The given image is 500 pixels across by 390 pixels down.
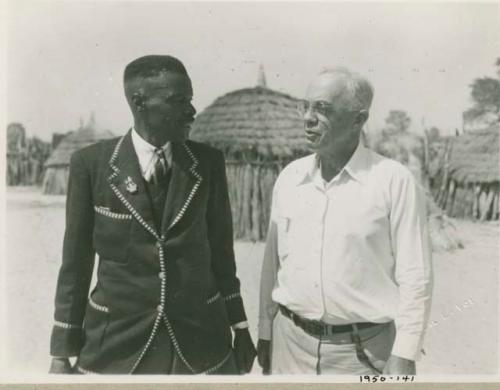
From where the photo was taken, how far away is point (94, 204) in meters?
2.98

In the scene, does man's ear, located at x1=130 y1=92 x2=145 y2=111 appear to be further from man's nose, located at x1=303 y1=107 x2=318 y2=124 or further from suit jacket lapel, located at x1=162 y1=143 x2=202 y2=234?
man's nose, located at x1=303 y1=107 x2=318 y2=124

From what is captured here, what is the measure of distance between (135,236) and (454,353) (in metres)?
2.24

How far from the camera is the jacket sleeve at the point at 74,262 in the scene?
2965 millimetres

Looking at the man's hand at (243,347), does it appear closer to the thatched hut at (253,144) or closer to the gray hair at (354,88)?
the thatched hut at (253,144)

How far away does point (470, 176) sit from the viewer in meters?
4.45

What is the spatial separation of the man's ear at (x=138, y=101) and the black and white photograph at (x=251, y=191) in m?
0.02

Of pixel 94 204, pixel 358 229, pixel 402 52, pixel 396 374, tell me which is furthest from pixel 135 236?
pixel 402 52

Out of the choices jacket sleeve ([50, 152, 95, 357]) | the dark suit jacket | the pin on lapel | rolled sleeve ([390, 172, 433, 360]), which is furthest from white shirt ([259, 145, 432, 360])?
jacket sleeve ([50, 152, 95, 357])

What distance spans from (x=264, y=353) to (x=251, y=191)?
1.55 m

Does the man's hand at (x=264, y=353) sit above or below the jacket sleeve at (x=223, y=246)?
below

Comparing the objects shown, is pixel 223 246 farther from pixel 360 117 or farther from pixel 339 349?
pixel 360 117

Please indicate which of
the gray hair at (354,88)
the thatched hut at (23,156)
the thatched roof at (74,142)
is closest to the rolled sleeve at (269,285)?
the gray hair at (354,88)

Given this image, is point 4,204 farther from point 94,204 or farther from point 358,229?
point 358,229

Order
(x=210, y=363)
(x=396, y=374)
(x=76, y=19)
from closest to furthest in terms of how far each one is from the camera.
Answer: (x=396, y=374)
(x=210, y=363)
(x=76, y=19)
